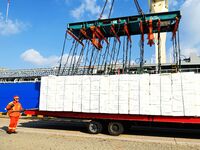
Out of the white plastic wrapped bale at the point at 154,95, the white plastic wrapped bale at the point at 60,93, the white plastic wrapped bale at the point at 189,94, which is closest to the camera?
the white plastic wrapped bale at the point at 189,94

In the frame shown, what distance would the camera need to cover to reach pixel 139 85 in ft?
30.1

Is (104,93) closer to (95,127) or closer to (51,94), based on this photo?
(95,127)

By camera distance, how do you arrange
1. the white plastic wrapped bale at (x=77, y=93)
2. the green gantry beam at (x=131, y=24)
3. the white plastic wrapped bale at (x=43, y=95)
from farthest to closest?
1. the green gantry beam at (x=131, y=24)
2. the white plastic wrapped bale at (x=43, y=95)
3. the white plastic wrapped bale at (x=77, y=93)

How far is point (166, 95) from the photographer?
8.75 metres

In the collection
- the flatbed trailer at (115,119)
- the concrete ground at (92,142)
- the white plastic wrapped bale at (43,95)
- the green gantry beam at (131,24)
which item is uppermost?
the green gantry beam at (131,24)

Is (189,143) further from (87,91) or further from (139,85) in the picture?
(87,91)

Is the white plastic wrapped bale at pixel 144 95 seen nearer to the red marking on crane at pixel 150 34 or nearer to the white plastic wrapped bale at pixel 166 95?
the white plastic wrapped bale at pixel 166 95

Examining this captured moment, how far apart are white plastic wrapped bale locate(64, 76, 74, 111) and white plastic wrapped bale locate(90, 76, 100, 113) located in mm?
1017

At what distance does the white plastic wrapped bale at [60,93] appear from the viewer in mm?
10328

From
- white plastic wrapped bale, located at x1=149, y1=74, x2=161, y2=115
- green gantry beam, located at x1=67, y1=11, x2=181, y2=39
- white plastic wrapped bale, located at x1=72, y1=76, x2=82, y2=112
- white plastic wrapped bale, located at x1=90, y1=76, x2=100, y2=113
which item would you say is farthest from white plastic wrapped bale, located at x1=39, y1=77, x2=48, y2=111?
white plastic wrapped bale, located at x1=149, y1=74, x2=161, y2=115

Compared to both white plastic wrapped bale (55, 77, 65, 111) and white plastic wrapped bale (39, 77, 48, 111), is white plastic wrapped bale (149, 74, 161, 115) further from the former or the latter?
white plastic wrapped bale (39, 77, 48, 111)

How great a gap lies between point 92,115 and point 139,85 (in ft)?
8.17

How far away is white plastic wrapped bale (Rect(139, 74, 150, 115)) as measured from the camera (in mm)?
8961

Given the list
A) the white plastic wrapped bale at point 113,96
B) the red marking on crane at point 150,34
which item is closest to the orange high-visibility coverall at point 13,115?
the white plastic wrapped bale at point 113,96
